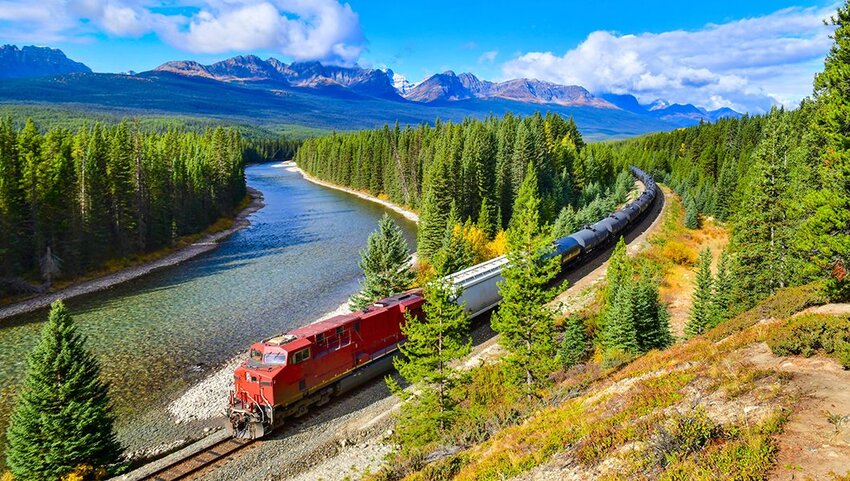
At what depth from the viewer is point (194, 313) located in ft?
146

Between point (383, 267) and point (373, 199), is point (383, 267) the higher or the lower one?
the higher one

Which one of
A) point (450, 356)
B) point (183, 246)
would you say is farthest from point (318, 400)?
point (183, 246)

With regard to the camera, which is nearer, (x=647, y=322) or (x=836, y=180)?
(x=836, y=180)

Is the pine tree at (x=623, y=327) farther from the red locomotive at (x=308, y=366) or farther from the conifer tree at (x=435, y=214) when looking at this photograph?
the conifer tree at (x=435, y=214)

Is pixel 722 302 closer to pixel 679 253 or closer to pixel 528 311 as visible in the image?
pixel 528 311

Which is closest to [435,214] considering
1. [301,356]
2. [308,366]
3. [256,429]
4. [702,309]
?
[702,309]

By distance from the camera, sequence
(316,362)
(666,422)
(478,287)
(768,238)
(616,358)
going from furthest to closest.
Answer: (478,287) → (768,238) → (316,362) → (616,358) → (666,422)

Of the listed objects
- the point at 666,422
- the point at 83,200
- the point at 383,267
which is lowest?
the point at 383,267

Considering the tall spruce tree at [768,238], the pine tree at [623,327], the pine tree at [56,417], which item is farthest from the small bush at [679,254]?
Result: the pine tree at [56,417]

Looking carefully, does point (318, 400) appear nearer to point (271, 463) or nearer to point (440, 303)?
point (271, 463)

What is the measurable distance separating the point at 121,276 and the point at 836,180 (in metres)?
65.0

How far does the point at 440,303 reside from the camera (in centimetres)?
2108

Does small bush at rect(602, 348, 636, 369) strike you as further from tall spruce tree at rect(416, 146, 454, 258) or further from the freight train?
tall spruce tree at rect(416, 146, 454, 258)

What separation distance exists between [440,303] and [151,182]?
62558 mm
